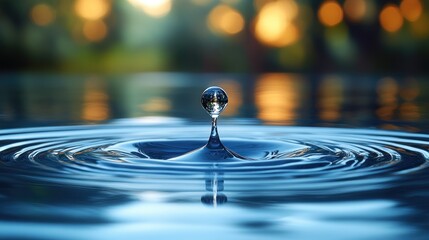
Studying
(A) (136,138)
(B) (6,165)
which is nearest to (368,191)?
(B) (6,165)

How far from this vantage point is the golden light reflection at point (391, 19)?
48.5 feet

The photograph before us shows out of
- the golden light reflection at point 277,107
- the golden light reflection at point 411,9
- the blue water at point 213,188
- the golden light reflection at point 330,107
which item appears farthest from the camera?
the golden light reflection at point 411,9

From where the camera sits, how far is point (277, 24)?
15.0 metres

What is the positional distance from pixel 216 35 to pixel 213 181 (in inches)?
512

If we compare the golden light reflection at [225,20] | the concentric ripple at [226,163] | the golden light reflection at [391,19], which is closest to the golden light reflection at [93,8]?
the golden light reflection at [225,20]

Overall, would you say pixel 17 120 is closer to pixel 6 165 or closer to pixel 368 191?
pixel 6 165

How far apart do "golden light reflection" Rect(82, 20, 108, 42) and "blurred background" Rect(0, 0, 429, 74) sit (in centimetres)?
2

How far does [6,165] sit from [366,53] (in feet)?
43.3

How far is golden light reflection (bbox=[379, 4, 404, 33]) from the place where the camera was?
1477 centimetres

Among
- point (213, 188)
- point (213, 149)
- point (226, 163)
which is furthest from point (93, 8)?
point (213, 188)

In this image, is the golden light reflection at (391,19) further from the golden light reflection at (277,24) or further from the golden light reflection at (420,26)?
the golden light reflection at (277,24)

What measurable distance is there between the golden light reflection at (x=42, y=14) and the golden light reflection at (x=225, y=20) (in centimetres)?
287

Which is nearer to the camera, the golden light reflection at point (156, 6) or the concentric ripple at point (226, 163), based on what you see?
the concentric ripple at point (226, 163)

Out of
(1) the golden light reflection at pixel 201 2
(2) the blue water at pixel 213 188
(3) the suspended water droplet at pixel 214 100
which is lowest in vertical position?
(2) the blue water at pixel 213 188
